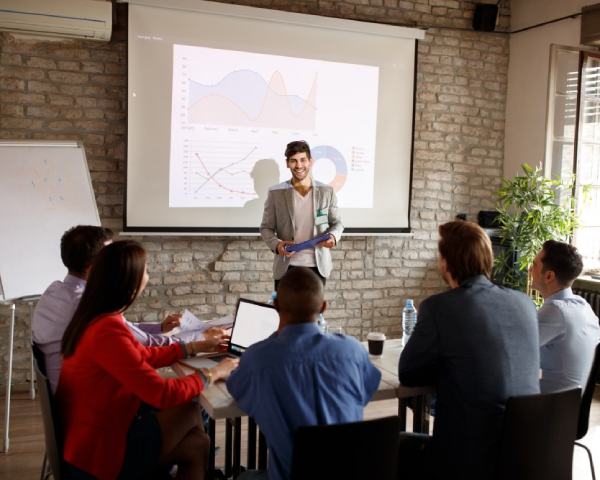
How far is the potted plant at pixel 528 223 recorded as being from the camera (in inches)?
206

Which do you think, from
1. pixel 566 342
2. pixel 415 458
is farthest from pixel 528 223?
pixel 415 458

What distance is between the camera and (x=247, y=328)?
8.80ft

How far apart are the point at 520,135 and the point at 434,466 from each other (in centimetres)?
456

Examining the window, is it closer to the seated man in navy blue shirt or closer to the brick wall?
the brick wall

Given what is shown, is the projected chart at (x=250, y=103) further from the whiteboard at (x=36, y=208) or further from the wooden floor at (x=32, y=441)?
the wooden floor at (x=32, y=441)

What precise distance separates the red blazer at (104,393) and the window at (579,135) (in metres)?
4.60

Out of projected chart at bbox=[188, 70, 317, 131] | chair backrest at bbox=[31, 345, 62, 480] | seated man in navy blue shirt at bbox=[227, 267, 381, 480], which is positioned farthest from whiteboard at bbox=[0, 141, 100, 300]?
seated man in navy blue shirt at bbox=[227, 267, 381, 480]

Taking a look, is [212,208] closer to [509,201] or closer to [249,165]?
[249,165]

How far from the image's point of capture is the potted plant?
17.2 ft

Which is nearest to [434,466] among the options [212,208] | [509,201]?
[212,208]

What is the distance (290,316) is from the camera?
1928 mm

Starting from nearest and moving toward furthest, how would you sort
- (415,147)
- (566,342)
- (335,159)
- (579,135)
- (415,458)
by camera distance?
(415,458)
(566,342)
(335,159)
(579,135)
(415,147)

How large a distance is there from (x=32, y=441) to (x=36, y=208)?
137cm

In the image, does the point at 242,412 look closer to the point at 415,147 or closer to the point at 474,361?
the point at 474,361
